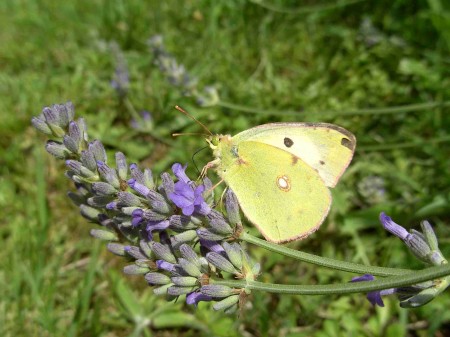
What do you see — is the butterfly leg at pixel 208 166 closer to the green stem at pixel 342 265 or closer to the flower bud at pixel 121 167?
the flower bud at pixel 121 167

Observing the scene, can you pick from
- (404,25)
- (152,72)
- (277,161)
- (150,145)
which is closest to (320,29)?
(404,25)

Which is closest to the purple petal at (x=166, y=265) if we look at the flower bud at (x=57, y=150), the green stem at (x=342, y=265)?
the green stem at (x=342, y=265)

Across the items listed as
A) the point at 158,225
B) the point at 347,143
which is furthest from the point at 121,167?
the point at 347,143

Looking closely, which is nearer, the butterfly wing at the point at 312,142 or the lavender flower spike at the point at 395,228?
the lavender flower spike at the point at 395,228

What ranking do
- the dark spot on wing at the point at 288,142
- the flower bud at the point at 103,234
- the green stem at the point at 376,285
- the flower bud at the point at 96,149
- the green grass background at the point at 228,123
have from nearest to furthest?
the green stem at the point at 376,285 < the flower bud at the point at 96,149 < the flower bud at the point at 103,234 < the dark spot on wing at the point at 288,142 < the green grass background at the point at 228,123

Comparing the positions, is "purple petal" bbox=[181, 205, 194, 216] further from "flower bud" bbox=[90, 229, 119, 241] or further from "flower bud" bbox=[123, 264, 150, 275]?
"flower bud" bbox=[90, 229, 119, 241]

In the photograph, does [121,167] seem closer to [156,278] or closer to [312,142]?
[156,278]

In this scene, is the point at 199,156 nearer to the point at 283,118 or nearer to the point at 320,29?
the point at 283,118
